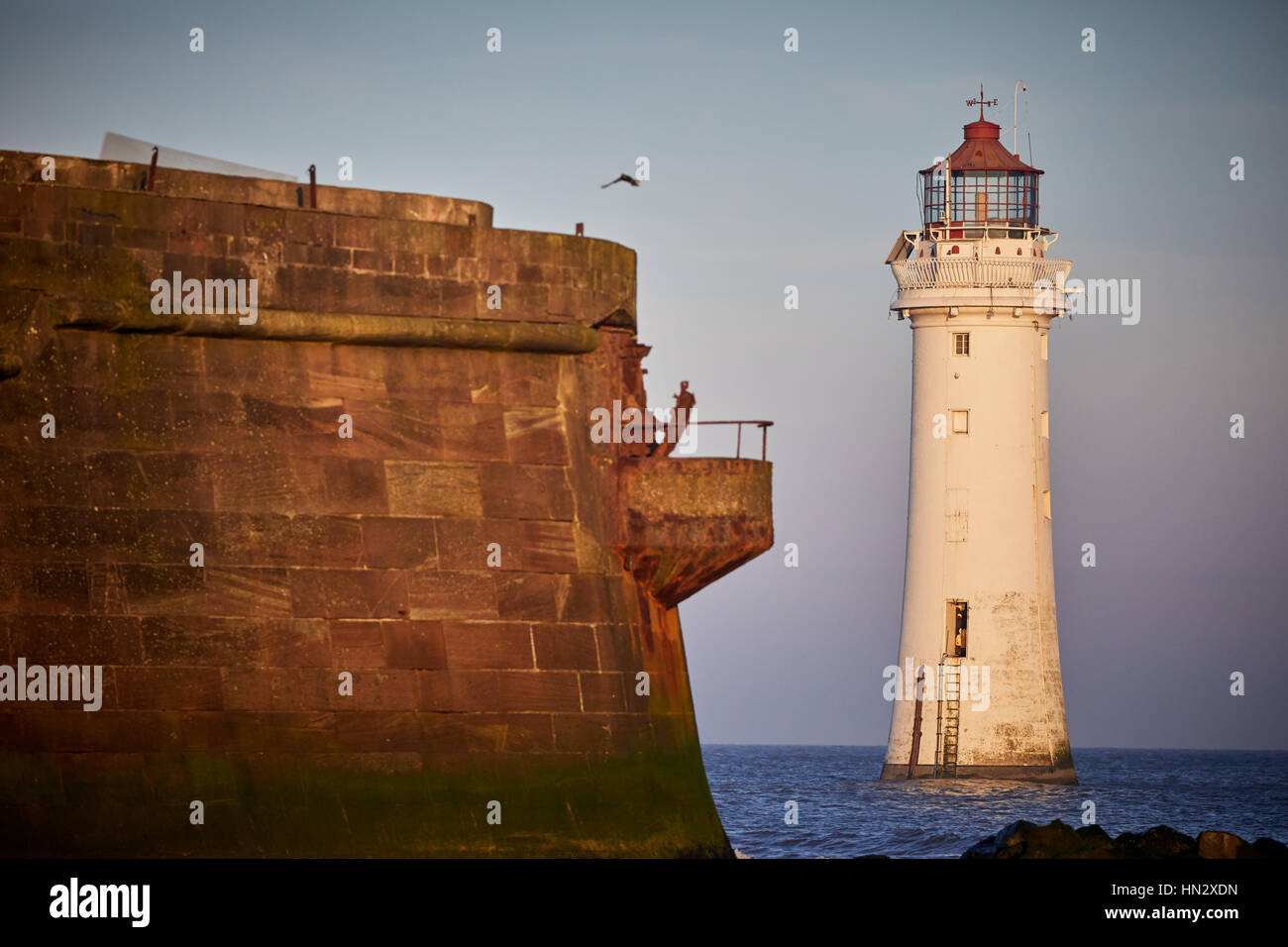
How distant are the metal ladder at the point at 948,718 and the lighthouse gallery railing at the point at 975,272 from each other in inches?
316

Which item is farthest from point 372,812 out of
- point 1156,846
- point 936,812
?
point 936,812

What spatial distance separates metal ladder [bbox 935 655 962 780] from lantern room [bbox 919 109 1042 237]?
9.76m

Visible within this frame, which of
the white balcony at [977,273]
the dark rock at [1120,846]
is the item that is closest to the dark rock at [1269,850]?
the dark rock at [1120,846]

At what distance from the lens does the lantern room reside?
47375mm

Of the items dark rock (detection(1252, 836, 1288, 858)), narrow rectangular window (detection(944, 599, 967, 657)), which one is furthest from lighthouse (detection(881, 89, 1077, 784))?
dark rock (detection(1252, 836, 1288, 858))

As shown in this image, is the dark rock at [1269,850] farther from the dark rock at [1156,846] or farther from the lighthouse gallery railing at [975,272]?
the lighthouse gallery railing at [975,272]

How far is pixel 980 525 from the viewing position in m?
44.2

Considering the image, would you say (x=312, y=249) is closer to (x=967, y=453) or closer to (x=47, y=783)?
(x=47, y=783)

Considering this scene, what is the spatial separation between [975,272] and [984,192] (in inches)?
107

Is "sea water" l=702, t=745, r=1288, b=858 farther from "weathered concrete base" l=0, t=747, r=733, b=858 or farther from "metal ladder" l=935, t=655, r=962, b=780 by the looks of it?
"weathered concrete base" l=0, t=747, r=733, b=858

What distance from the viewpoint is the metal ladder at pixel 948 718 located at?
44.3 metres

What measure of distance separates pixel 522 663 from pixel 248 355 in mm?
3586

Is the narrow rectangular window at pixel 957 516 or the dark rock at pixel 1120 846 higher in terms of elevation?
the narrow rectangular window at pixel 957 516
